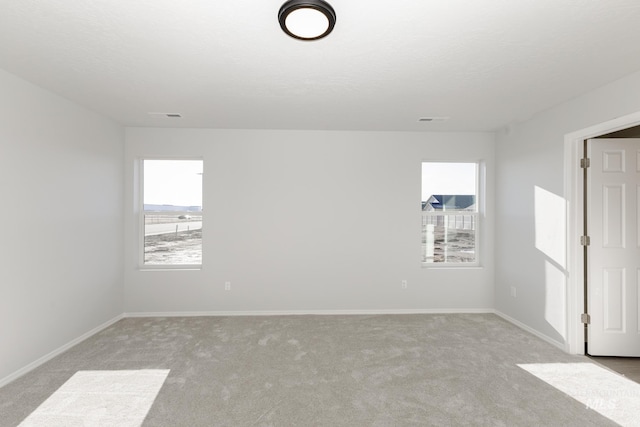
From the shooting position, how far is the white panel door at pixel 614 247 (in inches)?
119

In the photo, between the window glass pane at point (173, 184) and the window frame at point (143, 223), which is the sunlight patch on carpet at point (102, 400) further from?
the window glass pane at point (173, 184)

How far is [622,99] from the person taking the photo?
2607mm

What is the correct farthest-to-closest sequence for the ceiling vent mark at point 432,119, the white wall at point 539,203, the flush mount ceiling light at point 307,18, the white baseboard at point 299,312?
the white baseboard at point 299,312 → the ceiling vent mark at point 432,119 → the white wall at point 539,203 → the flush mount ceiling light at point 307,18

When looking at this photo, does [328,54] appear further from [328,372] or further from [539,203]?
[539,203]

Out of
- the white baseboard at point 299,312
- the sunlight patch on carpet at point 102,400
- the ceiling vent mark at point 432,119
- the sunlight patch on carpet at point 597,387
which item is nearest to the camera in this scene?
the sunlight patch on carpet at point 102,400

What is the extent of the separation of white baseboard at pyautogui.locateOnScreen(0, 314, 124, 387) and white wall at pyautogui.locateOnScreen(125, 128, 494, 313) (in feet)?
1.81

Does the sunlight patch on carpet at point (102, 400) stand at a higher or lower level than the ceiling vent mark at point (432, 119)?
lower

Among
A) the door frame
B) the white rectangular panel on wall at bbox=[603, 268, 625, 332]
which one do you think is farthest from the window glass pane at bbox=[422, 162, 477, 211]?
the white rectangular panel on wall at bbox=[603, 268, 625, 332]

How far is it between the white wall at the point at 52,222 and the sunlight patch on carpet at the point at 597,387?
4639mm

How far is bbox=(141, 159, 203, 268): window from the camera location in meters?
4.38

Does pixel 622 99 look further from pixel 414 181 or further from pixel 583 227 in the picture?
pixel 414 181

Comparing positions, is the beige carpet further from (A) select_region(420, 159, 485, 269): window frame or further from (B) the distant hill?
(B) the distant hill

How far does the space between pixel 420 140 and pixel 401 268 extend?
1.92 metres

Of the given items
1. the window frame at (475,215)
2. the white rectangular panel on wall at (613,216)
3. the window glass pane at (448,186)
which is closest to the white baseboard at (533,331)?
the window frame at (475,215)
